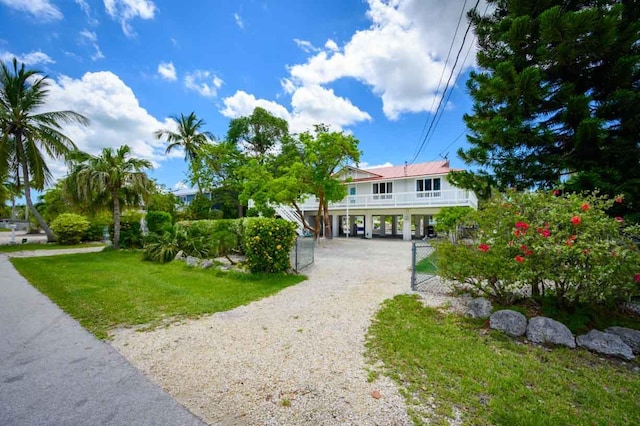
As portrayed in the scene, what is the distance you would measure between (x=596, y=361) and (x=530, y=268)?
4.42ft

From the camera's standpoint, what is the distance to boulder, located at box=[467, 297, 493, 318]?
192 inches

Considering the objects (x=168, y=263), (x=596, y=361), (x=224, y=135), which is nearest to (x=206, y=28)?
(x=168, y=263)

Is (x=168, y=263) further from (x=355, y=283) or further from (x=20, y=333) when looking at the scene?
(x=355, y=283)

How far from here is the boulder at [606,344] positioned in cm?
358

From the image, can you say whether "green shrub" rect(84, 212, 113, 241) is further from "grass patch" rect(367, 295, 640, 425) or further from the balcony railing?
"grass patch" rect(367, 295, 640, 425)

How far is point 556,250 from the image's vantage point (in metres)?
3.95

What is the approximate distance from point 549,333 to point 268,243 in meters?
6.49

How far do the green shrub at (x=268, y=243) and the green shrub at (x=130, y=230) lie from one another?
11.3m

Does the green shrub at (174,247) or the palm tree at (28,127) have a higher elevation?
the palm tree at (28,127)

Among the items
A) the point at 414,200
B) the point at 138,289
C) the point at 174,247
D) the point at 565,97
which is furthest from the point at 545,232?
the point at 414,200

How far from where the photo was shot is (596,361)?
3.51 metres

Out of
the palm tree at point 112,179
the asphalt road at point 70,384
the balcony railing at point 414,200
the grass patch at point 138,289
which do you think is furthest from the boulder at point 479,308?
the palm tree at point 112,179

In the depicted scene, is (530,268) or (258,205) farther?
(258,205)

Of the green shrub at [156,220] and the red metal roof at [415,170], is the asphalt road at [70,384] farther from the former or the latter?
the red metal roof at [415,170]
